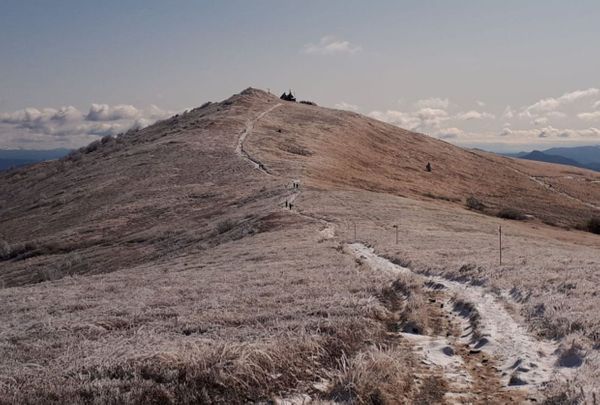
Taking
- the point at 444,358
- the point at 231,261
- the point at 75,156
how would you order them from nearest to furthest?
the point at 444,358
the point at 231,261
the point at 75,156

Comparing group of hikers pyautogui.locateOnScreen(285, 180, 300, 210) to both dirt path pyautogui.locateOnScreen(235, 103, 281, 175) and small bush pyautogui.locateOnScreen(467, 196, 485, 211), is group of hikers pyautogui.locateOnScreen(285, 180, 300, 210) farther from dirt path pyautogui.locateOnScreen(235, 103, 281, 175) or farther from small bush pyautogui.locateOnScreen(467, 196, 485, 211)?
small bush pyautogui.locateOnScreen(467, 196, 485, 211)

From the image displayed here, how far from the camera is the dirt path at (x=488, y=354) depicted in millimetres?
8570

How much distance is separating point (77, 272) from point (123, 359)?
95.3 feet

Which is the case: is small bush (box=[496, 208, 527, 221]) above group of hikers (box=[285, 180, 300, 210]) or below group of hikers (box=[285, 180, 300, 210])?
below

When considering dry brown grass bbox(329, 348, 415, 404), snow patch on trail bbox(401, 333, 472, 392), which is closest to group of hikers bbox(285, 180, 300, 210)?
snow patch on trail bbox(401, 333, 472, 392)

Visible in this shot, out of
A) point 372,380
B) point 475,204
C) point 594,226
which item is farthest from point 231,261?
point 594,226

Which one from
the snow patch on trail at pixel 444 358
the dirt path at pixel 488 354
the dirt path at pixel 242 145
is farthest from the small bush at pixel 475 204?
the snow patch on trail at pixel 444 358

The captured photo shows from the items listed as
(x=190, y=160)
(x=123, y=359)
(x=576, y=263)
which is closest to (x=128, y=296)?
(x=123, y=359)

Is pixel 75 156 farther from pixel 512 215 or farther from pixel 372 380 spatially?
pixel 372 380

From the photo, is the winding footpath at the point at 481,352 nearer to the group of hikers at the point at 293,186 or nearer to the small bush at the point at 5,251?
the group of hikers at the point at 293,186

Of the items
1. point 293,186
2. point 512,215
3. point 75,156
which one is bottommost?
point 512,215

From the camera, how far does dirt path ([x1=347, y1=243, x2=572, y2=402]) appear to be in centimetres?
857

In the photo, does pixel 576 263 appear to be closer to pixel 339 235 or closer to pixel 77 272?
pixel 339 235

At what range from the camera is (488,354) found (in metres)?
10.2
